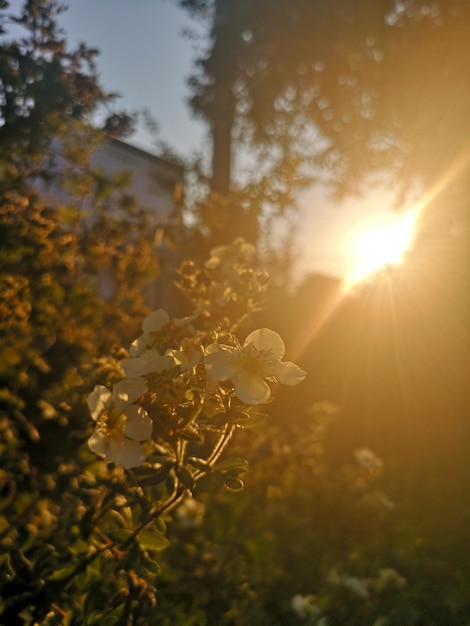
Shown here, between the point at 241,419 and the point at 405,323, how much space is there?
3728 millimetres

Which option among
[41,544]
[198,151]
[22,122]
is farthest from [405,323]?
[41,544]

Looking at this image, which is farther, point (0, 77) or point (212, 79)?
point (212, 79)

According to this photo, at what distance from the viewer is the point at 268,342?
119 cm

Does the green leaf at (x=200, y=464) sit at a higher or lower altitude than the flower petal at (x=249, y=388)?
lower

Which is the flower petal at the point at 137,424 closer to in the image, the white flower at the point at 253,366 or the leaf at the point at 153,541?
the white flower at the point at 253,366

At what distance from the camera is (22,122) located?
2.20m

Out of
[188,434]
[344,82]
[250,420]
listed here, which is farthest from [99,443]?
[344,82]

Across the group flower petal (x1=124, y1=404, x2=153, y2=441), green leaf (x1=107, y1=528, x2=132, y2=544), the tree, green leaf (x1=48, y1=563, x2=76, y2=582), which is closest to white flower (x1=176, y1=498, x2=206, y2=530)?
green leaf (x1=48, y1=563, x2=76, y2=582)

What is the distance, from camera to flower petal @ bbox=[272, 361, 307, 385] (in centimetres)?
116

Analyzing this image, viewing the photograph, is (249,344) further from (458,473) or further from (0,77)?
(458,473)

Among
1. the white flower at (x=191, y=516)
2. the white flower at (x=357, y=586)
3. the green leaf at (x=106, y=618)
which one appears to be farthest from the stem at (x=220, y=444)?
the white flower at (x=191, y=516)

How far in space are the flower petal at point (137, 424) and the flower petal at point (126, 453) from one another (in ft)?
0.09

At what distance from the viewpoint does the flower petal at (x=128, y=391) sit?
1141 millimetres

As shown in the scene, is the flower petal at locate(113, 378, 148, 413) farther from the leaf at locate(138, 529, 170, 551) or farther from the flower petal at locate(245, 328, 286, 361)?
the leaf at locate(138, 529, 170, 551)
